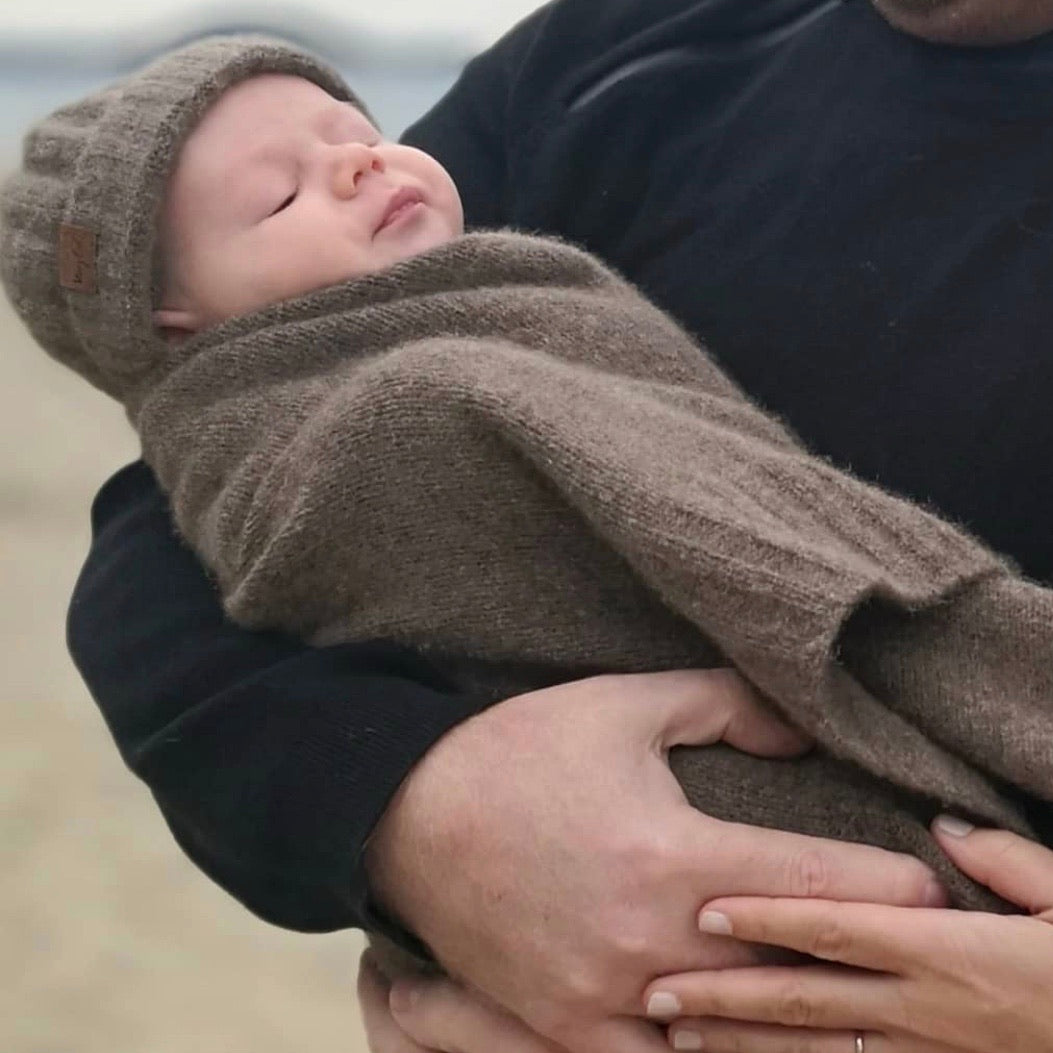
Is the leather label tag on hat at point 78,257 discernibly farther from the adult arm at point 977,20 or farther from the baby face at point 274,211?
the adult arm at point 977,20

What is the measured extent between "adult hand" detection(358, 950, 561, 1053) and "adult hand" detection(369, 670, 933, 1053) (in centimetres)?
3

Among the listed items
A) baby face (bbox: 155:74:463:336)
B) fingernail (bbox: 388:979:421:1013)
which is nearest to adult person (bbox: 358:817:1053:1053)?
fingernail (bbox: 388:979:421:1013)

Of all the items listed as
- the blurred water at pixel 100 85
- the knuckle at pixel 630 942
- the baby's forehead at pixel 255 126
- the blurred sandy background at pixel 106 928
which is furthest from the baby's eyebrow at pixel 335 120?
the blurred water at pixel 100 85

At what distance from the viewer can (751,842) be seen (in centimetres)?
57

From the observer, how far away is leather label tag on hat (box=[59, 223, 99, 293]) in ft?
2.46

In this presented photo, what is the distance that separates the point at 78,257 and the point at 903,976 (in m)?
0.56

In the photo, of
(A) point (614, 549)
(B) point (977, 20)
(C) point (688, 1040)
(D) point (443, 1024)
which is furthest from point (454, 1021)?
(B) point (977, 20)

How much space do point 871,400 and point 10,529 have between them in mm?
1482

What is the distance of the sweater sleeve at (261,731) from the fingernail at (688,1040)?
15 cm

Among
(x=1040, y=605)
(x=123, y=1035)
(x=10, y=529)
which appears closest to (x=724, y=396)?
→ (x=1040, y=605)

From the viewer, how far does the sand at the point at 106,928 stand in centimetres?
131

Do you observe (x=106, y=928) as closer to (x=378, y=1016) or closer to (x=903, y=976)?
(x=378, y=1016)

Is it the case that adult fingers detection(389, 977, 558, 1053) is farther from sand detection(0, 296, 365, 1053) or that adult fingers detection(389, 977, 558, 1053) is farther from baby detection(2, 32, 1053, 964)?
sand detection(0, 296, 365, 1053)

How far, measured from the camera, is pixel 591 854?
22.3 inches
